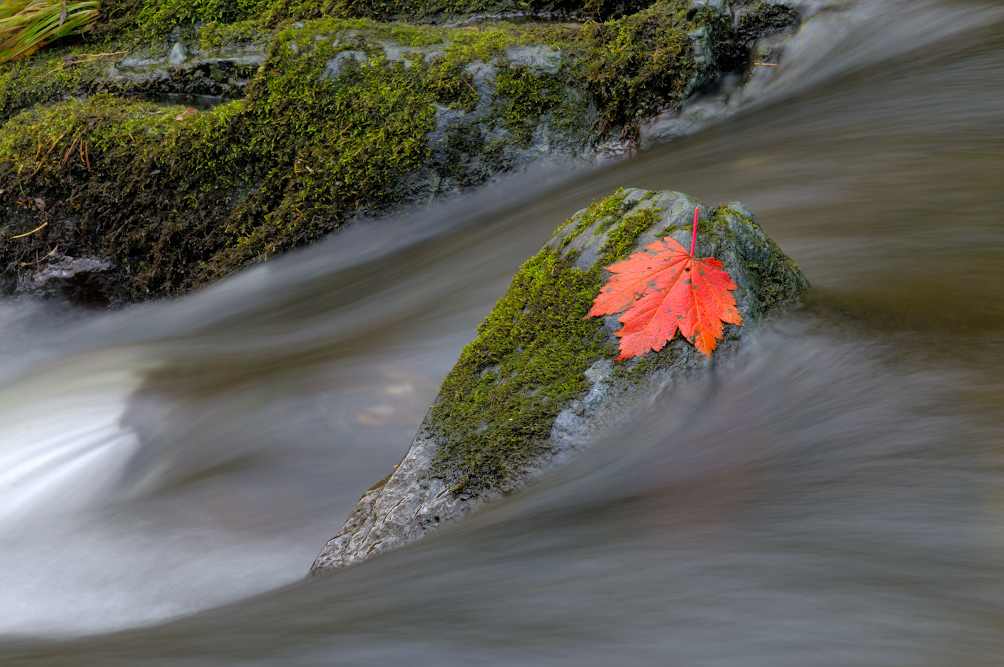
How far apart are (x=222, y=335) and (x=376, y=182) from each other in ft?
4.20

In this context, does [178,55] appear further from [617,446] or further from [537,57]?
[617,446]

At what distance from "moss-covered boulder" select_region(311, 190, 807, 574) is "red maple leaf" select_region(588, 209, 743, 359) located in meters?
0.03

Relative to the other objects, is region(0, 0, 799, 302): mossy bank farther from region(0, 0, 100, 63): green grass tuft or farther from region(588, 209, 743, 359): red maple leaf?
region(588, 209, 743, 359): red maple leaf

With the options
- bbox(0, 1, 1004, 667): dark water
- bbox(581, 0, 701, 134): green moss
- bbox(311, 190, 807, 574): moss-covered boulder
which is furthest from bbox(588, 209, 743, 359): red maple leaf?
bbox(581, 0, 701, 134): green moss

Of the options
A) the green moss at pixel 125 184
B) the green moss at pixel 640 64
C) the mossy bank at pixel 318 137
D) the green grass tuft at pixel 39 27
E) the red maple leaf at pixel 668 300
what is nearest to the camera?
the red maple leaf at pixel 668 300

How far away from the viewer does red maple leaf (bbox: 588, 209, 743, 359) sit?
1961 mm

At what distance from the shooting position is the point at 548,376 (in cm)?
203

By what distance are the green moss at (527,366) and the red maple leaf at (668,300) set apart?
65 mm

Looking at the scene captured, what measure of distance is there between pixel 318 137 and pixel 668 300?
3182mm

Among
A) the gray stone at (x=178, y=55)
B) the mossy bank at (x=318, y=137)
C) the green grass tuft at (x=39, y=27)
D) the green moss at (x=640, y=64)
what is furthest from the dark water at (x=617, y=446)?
the green grass tuft at (x=39, y=27)

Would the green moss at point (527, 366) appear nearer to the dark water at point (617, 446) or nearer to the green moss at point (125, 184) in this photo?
the dark water at point (617, 446)

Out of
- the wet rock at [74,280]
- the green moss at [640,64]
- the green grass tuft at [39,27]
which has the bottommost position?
the wet rock at [74,280]

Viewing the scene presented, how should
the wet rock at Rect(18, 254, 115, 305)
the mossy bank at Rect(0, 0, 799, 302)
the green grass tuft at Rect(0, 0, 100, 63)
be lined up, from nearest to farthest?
the mossy bank at Rect(0, 0, 799, 302) → the wet rock at Rect(18, 254, 115, 305) → the green grass tuft at Rect(0, 0, 100, 63)

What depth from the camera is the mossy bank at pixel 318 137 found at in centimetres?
437
